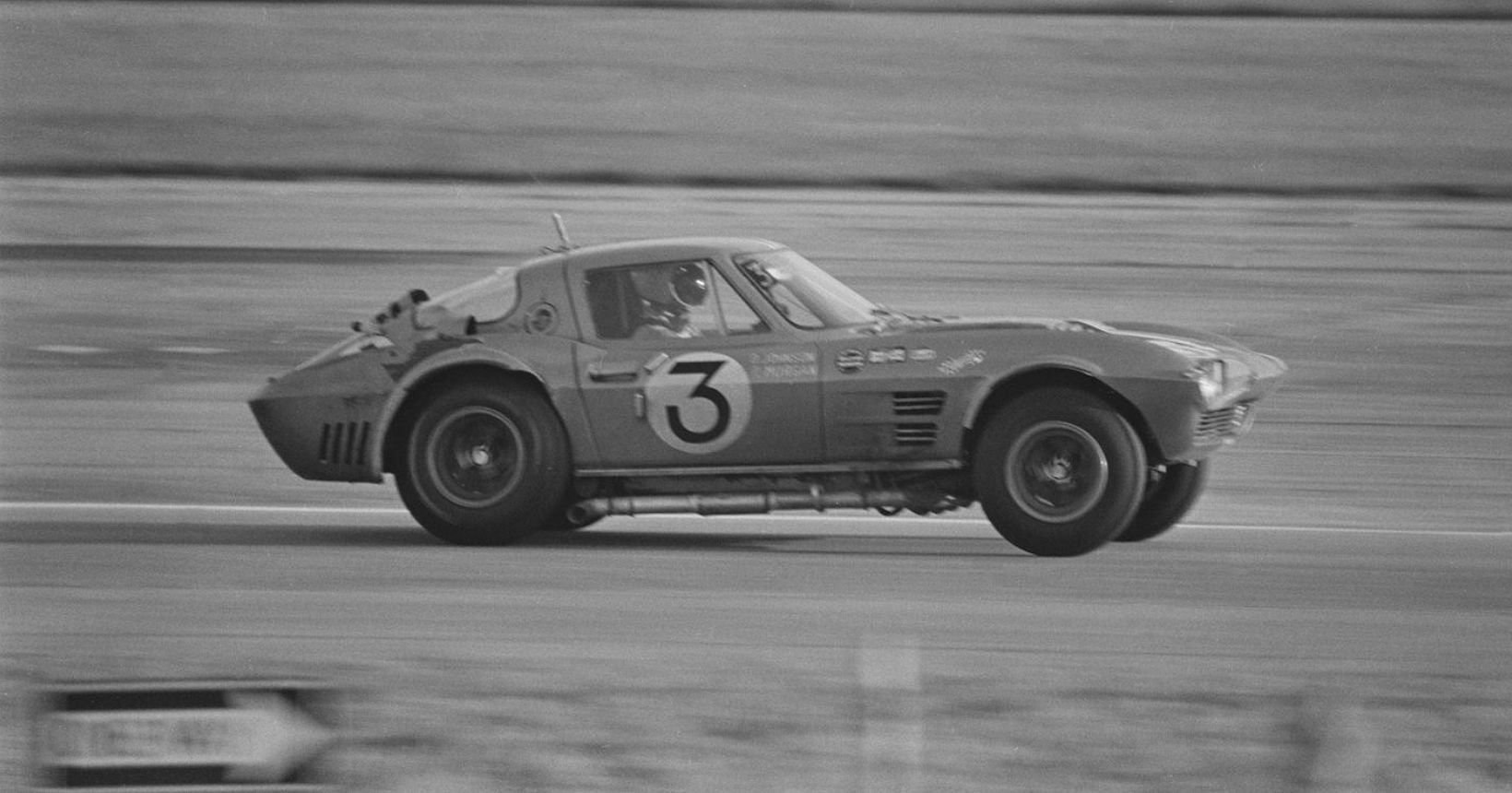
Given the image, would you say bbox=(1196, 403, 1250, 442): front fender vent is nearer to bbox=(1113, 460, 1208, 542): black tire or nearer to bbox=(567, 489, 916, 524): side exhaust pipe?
bbox=(1113, 460, 1208, 542): black tire

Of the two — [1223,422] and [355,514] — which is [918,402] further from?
[355,514]

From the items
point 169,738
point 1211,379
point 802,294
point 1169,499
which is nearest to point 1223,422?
point 1211,379

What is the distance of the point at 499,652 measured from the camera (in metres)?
6.87

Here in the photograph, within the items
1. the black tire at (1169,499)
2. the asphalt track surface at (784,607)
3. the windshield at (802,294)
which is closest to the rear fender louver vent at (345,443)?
the asphalt track surface at (784,607)

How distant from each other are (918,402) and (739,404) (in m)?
0.74

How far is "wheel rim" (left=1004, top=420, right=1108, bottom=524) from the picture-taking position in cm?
814

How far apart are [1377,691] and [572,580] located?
10.5 feet

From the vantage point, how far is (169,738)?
3.46 meters

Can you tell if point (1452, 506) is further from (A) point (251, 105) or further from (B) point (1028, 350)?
(A) point (251, 105)

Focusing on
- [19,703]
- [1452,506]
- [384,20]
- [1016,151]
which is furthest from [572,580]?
[384,20]

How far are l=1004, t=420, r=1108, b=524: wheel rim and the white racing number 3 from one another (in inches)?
44.6

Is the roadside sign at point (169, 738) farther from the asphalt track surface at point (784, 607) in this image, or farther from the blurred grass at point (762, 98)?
the blurred grass at point (762, 98)

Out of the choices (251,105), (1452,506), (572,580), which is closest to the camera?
(572,580)

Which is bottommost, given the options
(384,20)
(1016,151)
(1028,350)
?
(1028,350)
